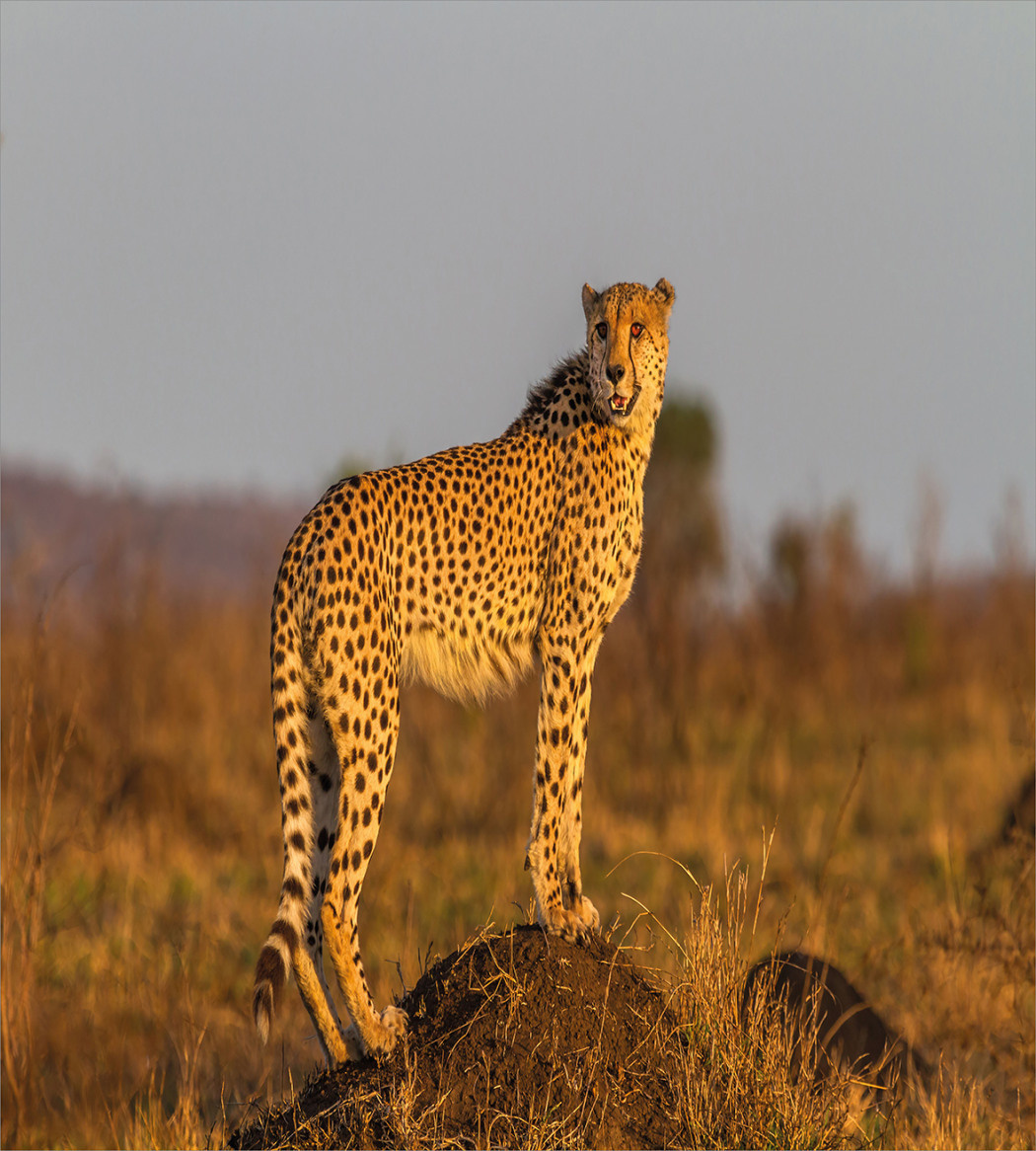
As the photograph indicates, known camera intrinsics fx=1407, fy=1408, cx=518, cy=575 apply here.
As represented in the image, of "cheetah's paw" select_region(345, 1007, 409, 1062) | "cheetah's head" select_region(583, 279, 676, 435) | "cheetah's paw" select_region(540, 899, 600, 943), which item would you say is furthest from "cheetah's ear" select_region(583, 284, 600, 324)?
"cheetah's paw" select_region(345, 1007, 409, 1062)

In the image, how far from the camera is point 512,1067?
3752mm

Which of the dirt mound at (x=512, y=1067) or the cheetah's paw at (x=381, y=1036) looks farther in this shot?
the cheetah's paw at (x=381, y=1036)

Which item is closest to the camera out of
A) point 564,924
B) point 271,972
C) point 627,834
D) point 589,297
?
point 271,972

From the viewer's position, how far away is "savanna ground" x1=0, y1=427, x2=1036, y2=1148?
5125mm

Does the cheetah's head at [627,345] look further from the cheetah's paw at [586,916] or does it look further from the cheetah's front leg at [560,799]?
the cheetah's paw at [586,916]

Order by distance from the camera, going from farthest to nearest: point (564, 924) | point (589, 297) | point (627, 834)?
point (627, 834) → point (589, 297) → point (564, 924)

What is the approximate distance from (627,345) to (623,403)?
17 cm

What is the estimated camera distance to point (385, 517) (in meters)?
4.04

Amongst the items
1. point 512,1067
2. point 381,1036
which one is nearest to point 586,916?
point 512,1067

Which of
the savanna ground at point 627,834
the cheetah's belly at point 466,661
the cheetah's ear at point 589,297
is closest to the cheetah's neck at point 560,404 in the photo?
the cheetah's ear at point 589,297

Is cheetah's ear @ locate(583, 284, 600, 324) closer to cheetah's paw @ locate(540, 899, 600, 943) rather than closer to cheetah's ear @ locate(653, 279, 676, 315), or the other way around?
cheetah's ear @ locate(653, 279, 676, 315)

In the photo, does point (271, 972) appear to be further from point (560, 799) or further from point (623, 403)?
point (623, 403)

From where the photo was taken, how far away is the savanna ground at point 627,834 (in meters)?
5.12

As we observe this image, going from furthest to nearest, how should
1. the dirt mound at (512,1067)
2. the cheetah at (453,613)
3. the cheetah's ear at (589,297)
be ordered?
1. the cheetah's ear at (589,297)
2. the cheetah at (453,613)
3. the dirt mound at (512,1067)
